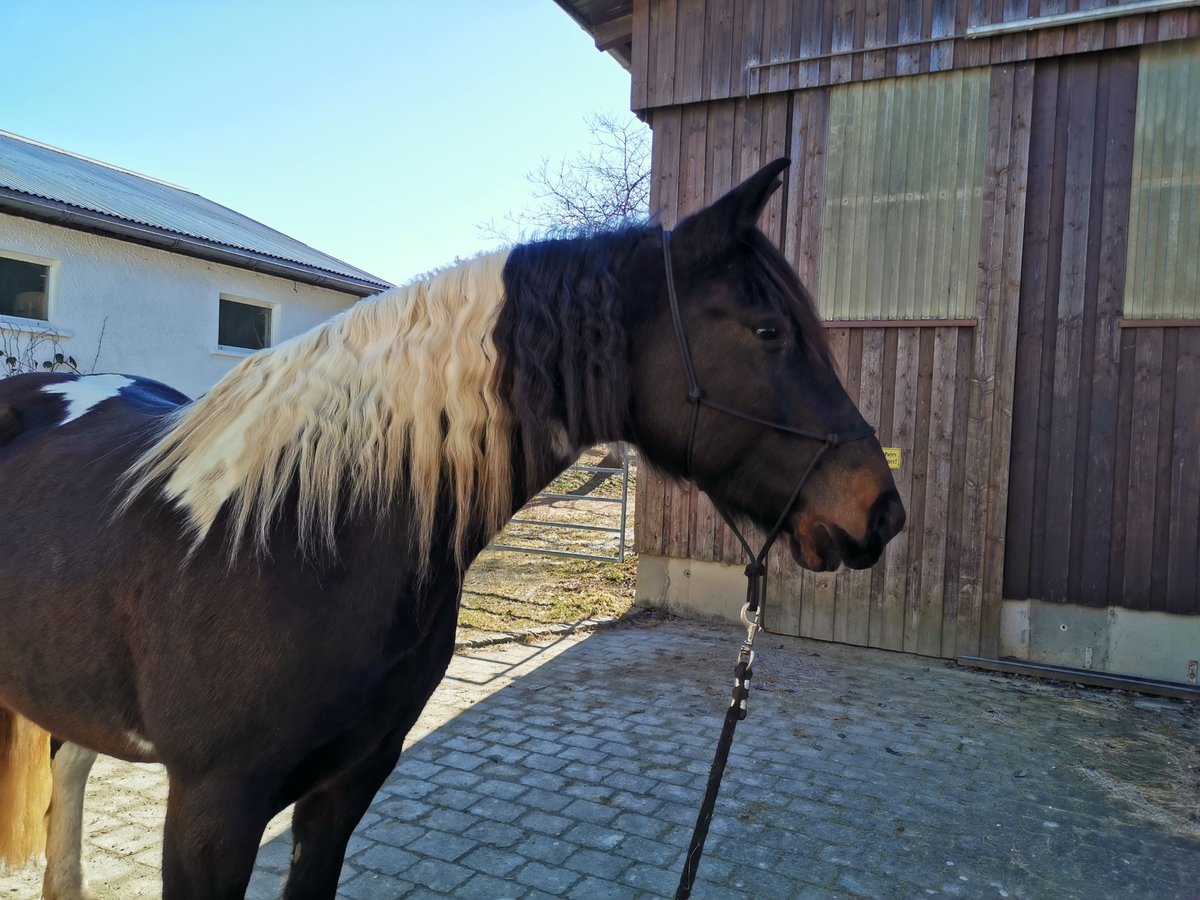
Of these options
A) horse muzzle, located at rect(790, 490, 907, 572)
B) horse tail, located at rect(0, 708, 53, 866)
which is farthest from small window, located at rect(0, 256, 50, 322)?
horse muzzle, located at rect(790, 490, 907, 572)

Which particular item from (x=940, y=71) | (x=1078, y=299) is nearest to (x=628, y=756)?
(x=1078, y=299)

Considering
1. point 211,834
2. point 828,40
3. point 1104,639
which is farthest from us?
point 828,40

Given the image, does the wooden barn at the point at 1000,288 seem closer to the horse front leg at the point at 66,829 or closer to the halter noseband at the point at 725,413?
Answer: the halter noseband at the point at 725,413

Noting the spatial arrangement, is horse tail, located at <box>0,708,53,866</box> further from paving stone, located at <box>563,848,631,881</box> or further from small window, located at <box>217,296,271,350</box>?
small window, located at <box>217,296,271,350</box>

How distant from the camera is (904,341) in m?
6.40

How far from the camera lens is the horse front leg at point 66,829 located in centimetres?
256

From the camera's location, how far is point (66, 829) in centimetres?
260

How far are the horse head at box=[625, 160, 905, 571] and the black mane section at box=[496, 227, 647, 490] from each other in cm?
7

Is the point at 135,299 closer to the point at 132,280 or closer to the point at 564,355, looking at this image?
the point at 132,280

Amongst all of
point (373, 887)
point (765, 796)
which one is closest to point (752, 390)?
point (373, 887)

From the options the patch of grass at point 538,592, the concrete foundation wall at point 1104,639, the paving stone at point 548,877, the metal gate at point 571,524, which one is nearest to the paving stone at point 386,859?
the paving stone at point 548,877

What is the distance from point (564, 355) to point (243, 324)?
37.8 feet

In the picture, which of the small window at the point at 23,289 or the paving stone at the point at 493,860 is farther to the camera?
the small window at the point at 23,289

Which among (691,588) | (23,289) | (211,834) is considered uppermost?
(23,289)
